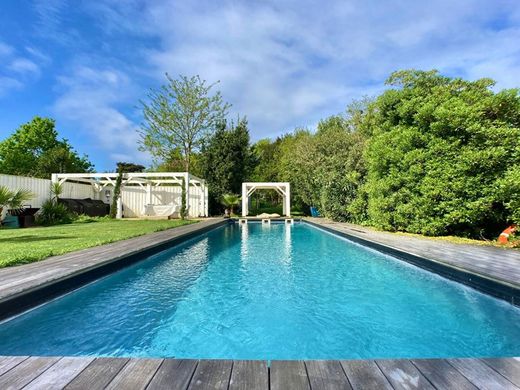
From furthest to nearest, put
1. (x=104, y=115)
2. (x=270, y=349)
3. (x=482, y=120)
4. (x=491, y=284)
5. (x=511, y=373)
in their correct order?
(x=104, y=115)
(x=482, y=120)
(x=491, y=284)
(x=270, y=349)
(x=511, y=373)

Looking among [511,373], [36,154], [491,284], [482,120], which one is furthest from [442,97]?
[36,154]

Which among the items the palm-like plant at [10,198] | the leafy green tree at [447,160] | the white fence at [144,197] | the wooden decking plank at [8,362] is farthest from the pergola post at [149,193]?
the wooden decking plank at [8,362]

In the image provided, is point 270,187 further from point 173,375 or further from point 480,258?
point 173,375

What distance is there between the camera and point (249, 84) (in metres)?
20.1

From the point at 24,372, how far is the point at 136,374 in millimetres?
632

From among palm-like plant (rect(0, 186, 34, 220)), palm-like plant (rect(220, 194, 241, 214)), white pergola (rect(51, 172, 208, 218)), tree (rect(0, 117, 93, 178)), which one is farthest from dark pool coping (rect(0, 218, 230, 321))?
tree (rect(0, 117, 93, 178))

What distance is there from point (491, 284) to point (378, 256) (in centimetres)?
314

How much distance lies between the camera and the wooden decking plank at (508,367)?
1.54m

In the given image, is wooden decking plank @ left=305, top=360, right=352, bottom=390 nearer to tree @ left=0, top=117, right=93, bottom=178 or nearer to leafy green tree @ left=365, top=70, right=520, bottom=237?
leafy green tree @ left=365, top=70, right=520, bottom=237

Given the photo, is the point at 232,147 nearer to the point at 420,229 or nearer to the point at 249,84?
the point at 249,84

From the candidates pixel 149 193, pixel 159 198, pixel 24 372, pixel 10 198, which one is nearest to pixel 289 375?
pixel 24 372

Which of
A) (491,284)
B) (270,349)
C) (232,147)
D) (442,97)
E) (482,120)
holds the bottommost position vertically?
(270,349)

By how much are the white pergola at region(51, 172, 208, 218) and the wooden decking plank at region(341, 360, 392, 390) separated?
1603 centimetres

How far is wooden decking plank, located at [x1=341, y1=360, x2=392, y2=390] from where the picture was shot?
145 centimetres
